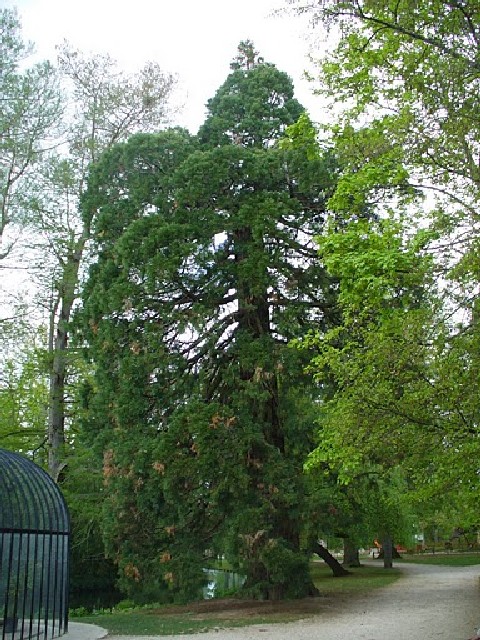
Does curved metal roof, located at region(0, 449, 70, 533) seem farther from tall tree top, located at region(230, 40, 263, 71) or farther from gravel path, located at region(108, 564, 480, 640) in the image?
tall tree top, located at region(230, 40, 263, 71)

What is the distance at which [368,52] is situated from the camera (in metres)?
9.84

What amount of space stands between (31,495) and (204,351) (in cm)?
582

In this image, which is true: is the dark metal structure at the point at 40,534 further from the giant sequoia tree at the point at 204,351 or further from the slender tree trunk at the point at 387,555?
the slender tree trunk at the point at 387,555

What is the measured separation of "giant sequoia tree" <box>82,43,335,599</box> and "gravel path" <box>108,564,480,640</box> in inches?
65.7

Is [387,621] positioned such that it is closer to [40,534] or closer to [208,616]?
[208,616]

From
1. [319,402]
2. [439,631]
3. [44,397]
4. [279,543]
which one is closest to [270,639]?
[439,631]

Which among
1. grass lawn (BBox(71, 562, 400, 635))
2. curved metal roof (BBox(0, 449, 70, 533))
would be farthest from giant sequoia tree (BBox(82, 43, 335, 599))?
curved metal roof (BBox(0, 449, 70, 533))

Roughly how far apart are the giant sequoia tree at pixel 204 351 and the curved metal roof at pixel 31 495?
8.36 feet

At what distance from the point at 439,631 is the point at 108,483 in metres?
7.57

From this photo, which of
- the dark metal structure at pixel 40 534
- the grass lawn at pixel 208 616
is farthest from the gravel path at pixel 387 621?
the dark metal structure at pixel 40 534

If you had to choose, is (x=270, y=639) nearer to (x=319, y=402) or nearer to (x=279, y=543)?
(x=279, y=543)

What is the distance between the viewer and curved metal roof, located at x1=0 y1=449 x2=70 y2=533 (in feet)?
37.6

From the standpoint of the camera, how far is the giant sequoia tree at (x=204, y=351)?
582 inches

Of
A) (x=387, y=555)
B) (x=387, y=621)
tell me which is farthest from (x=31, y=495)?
(x=387, y=555)
